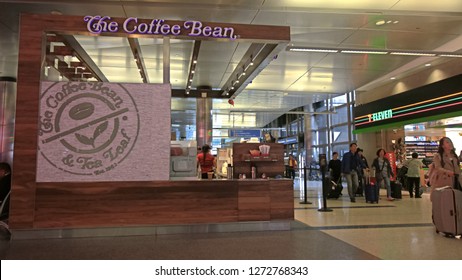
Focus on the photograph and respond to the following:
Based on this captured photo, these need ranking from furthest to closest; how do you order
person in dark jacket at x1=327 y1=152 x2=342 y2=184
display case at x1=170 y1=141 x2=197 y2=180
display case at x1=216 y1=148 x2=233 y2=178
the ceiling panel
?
person in dark jacket at x1=327 y1=152 x2=342 y2=184, display case at x1=216 y1=148 x2=233 y2=178, the ceiling panel, display case at x1=170 y1=141 x2=197 y2=180

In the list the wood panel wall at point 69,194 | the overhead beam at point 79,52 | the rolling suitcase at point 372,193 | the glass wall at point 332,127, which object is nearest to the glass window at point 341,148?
the glass wall at point 332,127

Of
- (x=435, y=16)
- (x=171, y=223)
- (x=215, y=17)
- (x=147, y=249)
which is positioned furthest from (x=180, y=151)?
(x=435, y=16)

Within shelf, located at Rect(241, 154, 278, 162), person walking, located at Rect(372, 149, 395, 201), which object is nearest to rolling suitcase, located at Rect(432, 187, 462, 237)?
shelf, located at Rect(241, 154, 278, 162)

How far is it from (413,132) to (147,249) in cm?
1288

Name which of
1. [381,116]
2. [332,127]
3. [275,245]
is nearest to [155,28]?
[275,245]

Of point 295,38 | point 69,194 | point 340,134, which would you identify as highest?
point 295,38

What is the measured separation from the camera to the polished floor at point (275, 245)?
346 cm

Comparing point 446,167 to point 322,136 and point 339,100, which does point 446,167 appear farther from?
point 322,136

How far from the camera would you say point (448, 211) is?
4.33 meters

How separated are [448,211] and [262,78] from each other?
8299mm

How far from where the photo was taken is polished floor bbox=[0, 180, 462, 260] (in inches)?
136

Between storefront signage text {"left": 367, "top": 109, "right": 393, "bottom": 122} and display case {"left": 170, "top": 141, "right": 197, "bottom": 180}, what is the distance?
8525mm

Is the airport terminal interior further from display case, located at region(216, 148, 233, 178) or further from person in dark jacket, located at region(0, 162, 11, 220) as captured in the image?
person in dark jacket, located at region(0, 162, 11, 220)

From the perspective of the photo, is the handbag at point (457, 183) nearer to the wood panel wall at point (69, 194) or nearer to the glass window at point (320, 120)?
the wood panel wall at point (69, 194)
